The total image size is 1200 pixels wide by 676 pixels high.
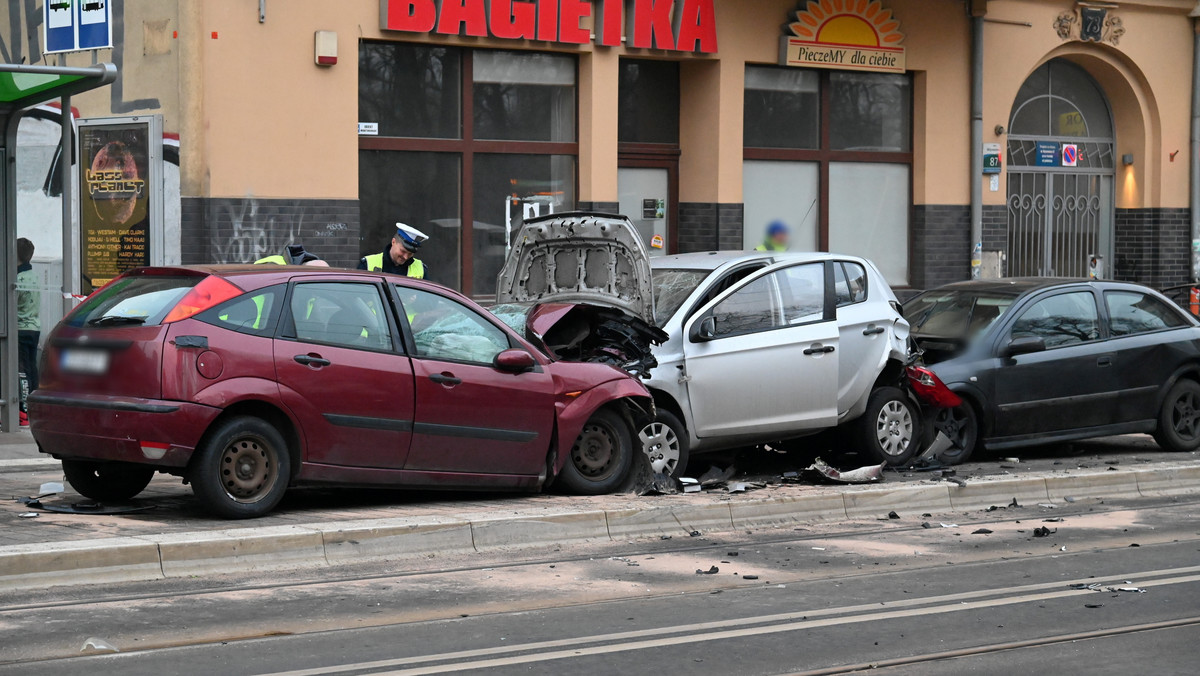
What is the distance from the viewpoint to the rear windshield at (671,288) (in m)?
10.7

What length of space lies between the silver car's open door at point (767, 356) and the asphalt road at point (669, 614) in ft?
5.19

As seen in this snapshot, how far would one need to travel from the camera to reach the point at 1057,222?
22.8 meters

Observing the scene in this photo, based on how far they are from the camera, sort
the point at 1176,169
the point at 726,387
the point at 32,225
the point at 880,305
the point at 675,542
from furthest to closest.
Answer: the point at 1176,169
the point at 32,225
the point at 880,305
the point at 726,387
the point at 675,542

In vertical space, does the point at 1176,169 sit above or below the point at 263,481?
above

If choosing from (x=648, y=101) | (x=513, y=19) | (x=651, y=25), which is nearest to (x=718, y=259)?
(x=513, y=19)

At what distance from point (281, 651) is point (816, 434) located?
6241 mm

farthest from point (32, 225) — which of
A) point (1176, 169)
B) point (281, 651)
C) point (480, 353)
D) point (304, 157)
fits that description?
point (1176, 169)

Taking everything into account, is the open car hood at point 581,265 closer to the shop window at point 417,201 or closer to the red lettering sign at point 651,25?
the shop window at point 417,201

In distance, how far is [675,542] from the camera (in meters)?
9.10

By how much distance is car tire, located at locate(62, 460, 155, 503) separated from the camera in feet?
29.5

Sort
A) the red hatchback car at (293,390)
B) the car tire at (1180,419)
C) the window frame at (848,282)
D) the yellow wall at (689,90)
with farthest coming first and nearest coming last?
the yellow wall at (689,90), the car tire at (1180,419), the window frame at (848,282), the red hatchback car at (293,390)

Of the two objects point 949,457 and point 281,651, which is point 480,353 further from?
point 949,457

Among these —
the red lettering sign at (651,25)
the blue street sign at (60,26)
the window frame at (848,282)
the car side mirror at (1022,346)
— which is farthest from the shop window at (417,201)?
the car side mirror at (1022,346)

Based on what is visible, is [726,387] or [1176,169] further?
[1176,169]
